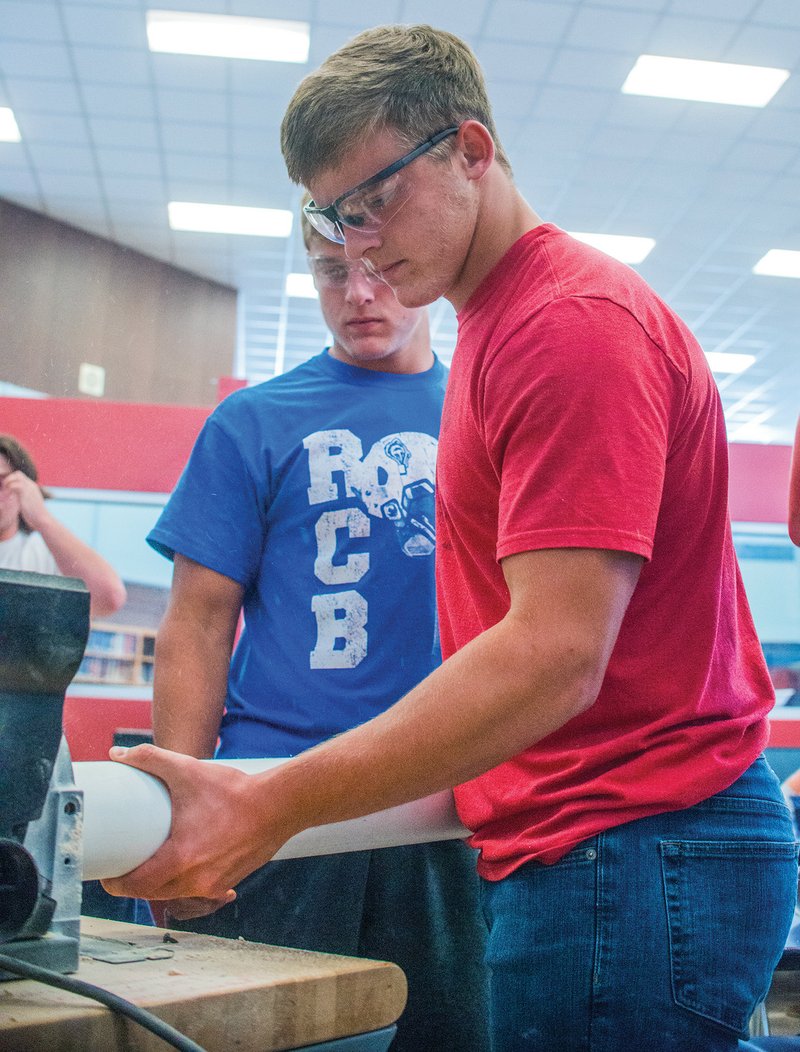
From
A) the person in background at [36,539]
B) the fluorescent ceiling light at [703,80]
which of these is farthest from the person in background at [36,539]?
the fluorescent ceiling light at [703,80]

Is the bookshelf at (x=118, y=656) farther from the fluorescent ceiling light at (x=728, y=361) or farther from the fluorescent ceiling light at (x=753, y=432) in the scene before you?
the fluorescent ceiling light at (x=753, y=432)

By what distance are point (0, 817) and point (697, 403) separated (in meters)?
0.51

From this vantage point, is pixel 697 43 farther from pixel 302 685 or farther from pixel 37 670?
pixel 37 670

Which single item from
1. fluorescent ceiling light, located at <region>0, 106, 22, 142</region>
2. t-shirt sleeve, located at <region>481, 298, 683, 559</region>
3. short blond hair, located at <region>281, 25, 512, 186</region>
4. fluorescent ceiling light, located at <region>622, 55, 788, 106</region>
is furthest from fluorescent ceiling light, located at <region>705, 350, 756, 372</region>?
t-shirt sleeve, located at <region>481, 298, 683, 559</region>

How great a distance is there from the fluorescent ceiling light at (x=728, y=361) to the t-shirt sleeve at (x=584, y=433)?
726 cm

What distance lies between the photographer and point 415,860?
42.5 inches

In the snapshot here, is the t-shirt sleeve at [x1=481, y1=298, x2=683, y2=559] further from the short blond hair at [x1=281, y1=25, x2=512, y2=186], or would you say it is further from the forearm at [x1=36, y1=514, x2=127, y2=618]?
the forearm at [x1=36, y1=514, x2=127, y2=618]

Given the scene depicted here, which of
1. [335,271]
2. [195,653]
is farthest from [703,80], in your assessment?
[195,653]

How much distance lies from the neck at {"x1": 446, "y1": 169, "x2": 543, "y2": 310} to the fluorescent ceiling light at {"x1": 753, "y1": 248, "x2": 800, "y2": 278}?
18.6 ft

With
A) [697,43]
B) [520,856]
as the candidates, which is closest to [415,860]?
[520,856]

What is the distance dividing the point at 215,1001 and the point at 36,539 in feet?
8.83

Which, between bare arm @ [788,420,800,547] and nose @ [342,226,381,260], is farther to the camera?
bare arm @ [788,420,800,547]

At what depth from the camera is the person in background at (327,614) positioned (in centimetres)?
105

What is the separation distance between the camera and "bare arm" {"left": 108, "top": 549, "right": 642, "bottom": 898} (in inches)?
Result: 24.5
